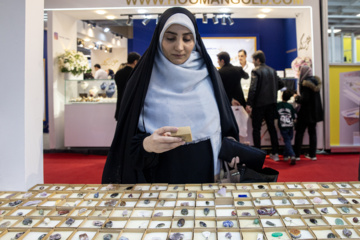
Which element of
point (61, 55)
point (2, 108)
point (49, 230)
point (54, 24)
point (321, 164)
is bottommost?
point (321, 164)

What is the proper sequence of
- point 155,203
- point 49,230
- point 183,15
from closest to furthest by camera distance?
point 49,230
point 155,203
point 183,15

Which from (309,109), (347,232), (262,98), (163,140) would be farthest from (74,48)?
(347,232)

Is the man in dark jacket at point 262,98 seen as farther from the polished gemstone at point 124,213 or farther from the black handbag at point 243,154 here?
the polished gemstone at point 124,213

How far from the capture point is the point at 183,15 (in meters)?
1.49

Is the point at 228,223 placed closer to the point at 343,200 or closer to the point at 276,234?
the point at 276,234

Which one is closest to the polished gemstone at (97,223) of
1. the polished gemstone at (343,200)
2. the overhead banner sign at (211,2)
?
the polished gemstone at (343,200)

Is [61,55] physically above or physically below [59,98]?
above

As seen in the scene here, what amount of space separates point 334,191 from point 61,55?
623cm

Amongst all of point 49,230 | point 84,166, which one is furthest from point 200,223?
point 84,166

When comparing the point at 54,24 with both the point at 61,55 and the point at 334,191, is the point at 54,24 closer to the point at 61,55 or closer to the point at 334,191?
the point at 61,55

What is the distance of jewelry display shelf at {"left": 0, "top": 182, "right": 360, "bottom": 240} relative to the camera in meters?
0.74

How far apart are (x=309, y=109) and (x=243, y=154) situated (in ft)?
13.9

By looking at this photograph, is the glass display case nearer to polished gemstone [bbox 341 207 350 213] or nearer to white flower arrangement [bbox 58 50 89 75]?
white flower arrangement [bbox 58 50 89 75]

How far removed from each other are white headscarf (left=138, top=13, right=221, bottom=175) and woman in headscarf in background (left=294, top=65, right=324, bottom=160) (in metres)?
4.08
